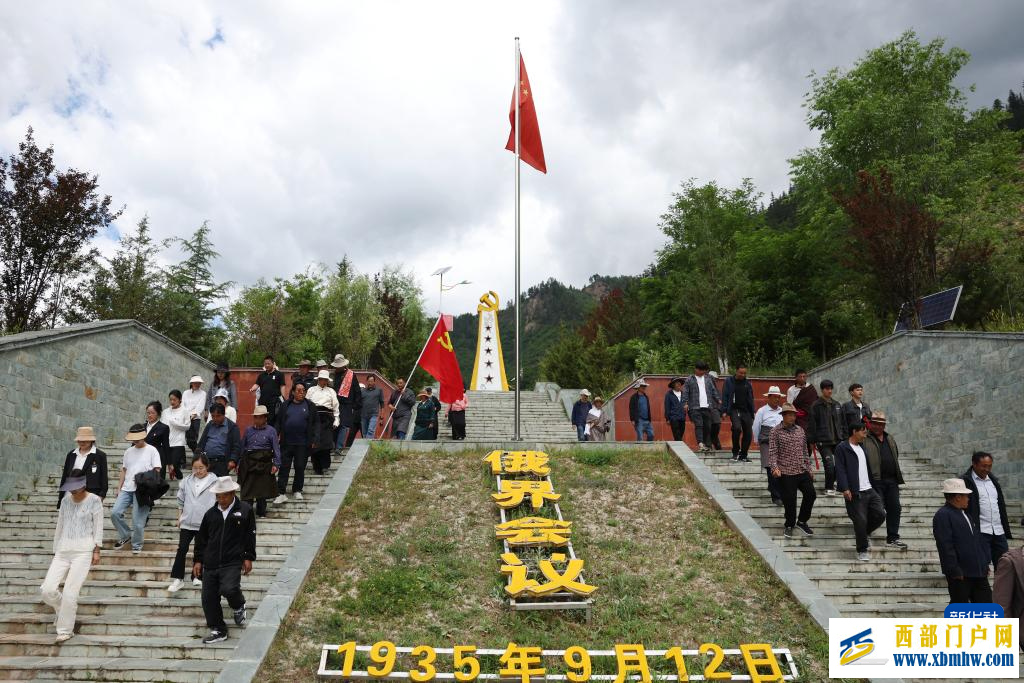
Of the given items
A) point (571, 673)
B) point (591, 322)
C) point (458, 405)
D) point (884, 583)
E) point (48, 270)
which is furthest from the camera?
point (591, 322)

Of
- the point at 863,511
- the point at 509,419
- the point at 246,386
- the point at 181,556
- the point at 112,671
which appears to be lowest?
the point at 112,671

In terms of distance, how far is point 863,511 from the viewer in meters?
9.31

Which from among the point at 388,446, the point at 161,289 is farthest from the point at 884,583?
the point at 161,289

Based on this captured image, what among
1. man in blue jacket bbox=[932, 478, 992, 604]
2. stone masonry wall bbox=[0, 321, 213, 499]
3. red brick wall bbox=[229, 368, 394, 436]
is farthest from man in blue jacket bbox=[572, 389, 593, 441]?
man in blue jacket bbox=[932, 478, 992, 604]

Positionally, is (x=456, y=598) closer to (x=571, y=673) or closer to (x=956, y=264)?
(x=571, y=673)

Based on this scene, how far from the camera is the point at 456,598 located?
8266mm

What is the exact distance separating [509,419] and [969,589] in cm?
1456

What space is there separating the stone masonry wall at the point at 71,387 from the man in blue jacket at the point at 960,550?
1153 centimetres

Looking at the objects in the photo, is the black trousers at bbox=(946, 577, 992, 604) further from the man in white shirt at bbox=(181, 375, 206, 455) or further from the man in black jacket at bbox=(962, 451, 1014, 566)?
the man in white shirt at bbox=(181, 375, 206, 455)

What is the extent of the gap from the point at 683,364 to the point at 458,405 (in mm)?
15270

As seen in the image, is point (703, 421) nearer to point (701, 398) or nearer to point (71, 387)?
point (701, 398)

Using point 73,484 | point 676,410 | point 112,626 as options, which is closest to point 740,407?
point 676,410

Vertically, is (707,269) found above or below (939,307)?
above

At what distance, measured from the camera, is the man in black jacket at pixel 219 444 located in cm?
1033
